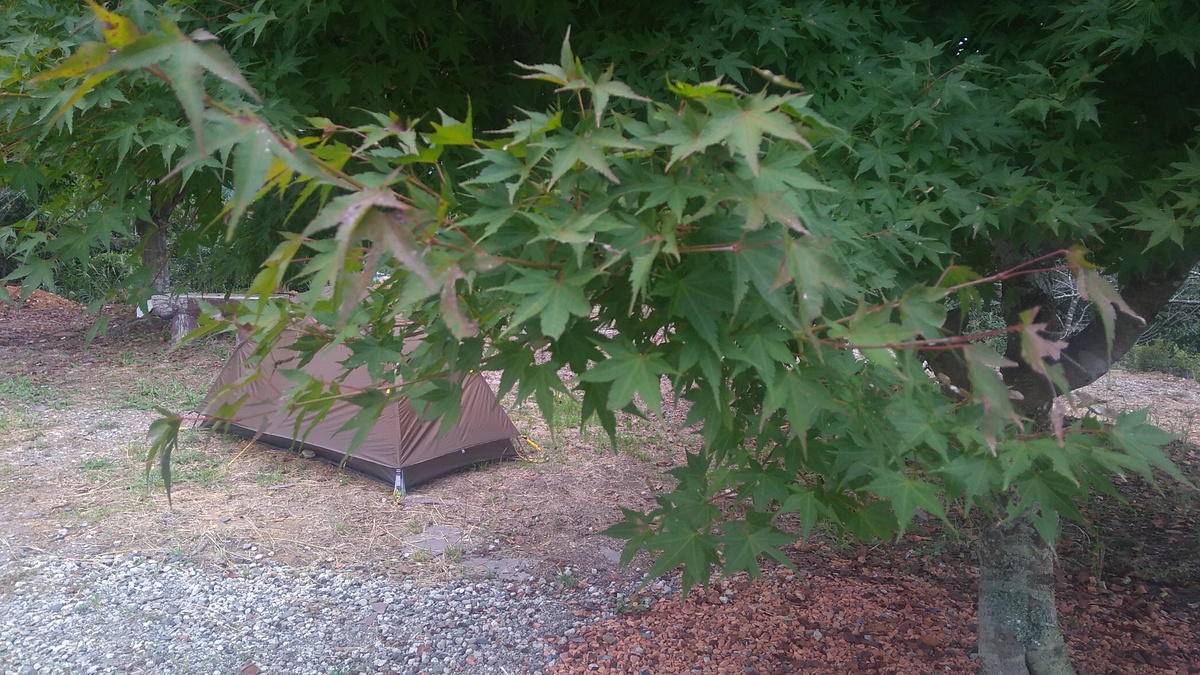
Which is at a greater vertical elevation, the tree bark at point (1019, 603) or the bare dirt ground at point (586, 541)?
the tree bark at point (1019, 603)

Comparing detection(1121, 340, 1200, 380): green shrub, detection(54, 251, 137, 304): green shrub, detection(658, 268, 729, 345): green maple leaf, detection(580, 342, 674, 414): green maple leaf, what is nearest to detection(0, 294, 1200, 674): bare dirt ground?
detection(580, 342, 674, 414): green maple leaf

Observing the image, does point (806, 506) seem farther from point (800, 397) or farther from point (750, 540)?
point (800, 397)

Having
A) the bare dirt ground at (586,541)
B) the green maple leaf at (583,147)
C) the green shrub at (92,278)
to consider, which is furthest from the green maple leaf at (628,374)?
the green shrub at (92,278)

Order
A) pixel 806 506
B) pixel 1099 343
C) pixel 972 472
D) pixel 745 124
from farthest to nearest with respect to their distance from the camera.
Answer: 1. pixel 1099 343
2. pixel 806 506
3. pixel 972 472
4. pixel 745 124

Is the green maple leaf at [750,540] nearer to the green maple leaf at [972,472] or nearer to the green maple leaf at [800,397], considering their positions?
the green maple leaf at [972,472]

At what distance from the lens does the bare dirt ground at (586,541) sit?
145 inches

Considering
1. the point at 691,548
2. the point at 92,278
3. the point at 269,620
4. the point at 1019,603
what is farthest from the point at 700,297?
the point at 92,278

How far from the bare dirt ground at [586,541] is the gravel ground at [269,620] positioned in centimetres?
17

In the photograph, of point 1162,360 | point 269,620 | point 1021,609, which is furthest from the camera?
point 1162,360

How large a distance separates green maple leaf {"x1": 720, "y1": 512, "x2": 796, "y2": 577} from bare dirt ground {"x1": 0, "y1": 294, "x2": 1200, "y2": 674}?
42 centimetres

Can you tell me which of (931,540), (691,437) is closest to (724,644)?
(931,540)

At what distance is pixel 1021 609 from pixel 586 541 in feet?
8.91

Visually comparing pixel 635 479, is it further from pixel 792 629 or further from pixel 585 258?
pixel 585 258

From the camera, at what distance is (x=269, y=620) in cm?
404
